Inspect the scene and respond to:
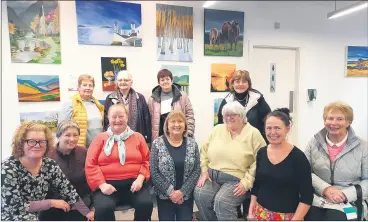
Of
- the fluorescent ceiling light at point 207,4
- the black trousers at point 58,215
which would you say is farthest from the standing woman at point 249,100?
the black trousers at point 58,215

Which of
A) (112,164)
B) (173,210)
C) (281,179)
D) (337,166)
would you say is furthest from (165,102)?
(337,166)

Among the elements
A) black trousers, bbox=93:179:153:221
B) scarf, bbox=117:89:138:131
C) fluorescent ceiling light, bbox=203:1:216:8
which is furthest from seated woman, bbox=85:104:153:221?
fluorescent ceiling light, bbox=203:1:216:8

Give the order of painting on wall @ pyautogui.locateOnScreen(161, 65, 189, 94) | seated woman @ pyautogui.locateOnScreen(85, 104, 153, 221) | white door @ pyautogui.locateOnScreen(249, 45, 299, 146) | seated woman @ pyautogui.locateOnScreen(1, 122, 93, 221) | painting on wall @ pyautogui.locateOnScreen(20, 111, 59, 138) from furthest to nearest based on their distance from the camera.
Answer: white door @ pyautogui.locateOnScreen(249, 45, 299, 146), painting on wall @ pyautogui.locateOnScreen(161, 65, 189, 94), painting on wall @ pyautogui.locateOnScreen(20, 111, 59, 138), seated woman @ pyautogui.locateOnScreen(85, 104, 153, 221), seated woman @ pyautogui.locateOnScreen(1, 122, 93, 221)

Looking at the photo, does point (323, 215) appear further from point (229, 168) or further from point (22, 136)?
point (22, 136)

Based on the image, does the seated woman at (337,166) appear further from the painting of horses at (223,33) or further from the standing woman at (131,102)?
the painting of horses at (223,33)

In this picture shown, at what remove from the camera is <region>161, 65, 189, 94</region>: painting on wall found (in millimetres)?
3652

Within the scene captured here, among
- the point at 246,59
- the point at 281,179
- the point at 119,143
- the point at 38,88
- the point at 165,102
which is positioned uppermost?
the point at 246,59

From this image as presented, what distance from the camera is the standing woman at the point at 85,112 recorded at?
8.37 feet

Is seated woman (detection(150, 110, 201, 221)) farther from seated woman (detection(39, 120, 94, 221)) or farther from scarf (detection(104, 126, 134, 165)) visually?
seated woman (detection(39, 120, 94, 221))

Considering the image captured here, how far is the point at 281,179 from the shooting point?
1.71 m

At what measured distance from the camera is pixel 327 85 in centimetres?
465

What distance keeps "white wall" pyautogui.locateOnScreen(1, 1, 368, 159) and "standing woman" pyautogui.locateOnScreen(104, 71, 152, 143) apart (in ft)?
1.96

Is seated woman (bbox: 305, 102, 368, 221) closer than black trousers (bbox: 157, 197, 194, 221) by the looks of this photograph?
Yes

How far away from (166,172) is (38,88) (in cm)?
200
